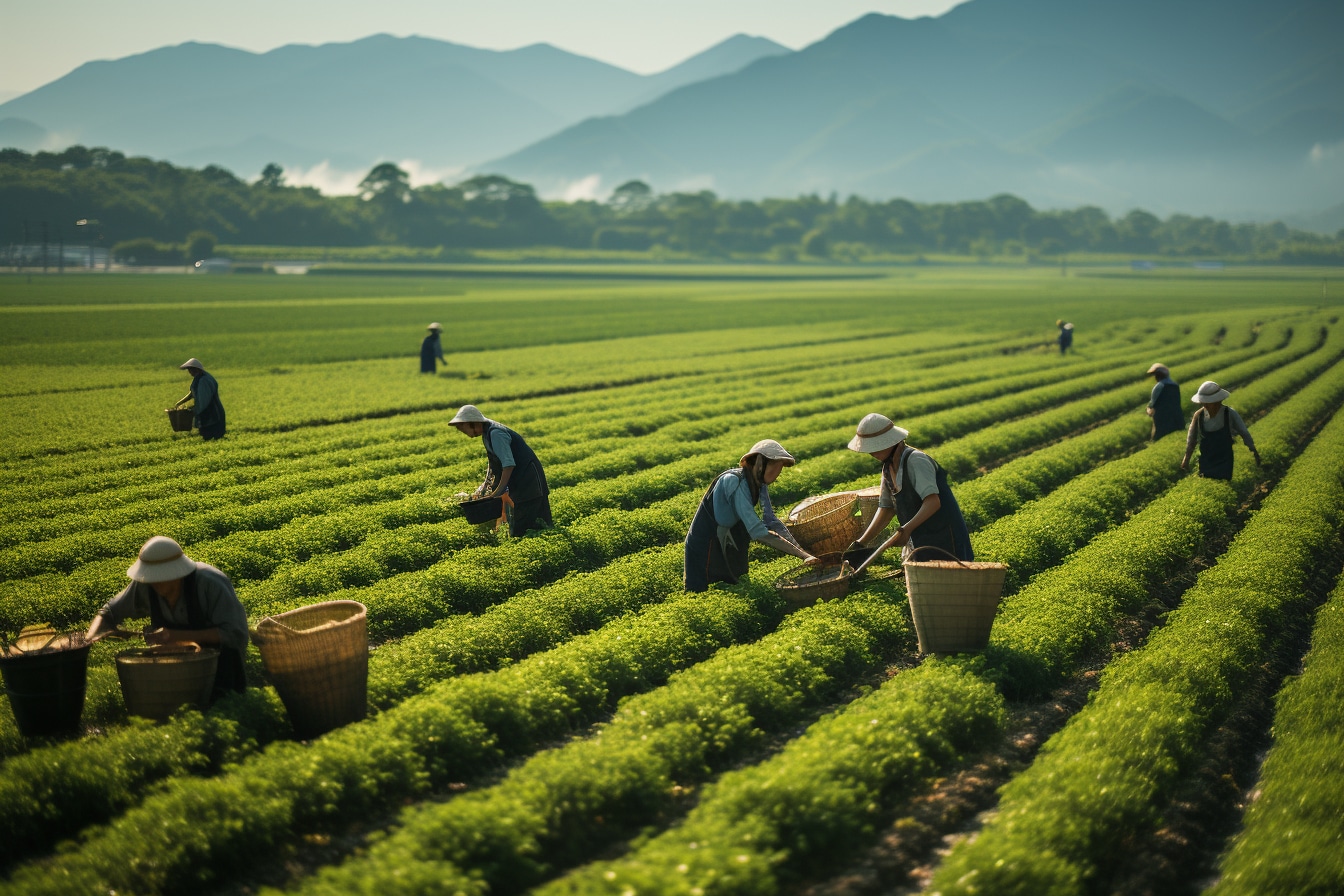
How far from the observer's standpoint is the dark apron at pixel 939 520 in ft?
35.9

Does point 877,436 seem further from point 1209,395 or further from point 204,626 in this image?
point 1209,395

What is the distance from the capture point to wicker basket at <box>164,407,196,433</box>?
23645 millimetres

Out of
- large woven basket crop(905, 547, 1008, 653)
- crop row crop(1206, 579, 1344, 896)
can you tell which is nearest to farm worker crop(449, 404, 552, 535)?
large woven basket crop(905, 547, 1008, 653)

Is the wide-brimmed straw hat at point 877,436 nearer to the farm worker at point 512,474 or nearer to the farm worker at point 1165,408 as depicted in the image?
the farm worker at point 512,474

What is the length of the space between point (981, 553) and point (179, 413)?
18809mm

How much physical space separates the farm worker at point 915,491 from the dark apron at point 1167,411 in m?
14.3

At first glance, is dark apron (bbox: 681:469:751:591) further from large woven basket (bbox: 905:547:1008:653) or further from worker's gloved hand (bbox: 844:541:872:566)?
large woven basket (bbox: 905:547:1008:653)

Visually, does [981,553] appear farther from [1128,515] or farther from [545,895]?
[545,895]

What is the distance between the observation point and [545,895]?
6.16 metres

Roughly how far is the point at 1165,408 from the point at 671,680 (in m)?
18.1

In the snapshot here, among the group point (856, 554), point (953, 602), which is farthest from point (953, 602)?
point (856, 554)

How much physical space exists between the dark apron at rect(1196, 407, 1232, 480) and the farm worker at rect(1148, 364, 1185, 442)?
4.36 metres

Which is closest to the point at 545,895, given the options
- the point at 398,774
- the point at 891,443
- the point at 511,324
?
the point at 398,774

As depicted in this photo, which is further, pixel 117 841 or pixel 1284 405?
pixel 1284 405
